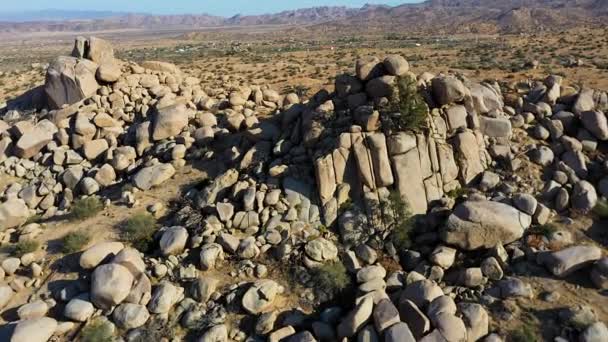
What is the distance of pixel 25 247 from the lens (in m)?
14.8

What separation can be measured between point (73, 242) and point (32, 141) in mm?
7615

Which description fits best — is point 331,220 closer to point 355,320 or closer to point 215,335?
point 355,320

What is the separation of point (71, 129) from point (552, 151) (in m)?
18.6

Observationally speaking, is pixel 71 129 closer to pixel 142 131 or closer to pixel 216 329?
pixel 142 131

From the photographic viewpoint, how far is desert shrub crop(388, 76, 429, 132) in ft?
49.3

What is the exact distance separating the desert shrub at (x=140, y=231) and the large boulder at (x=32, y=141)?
301 inches

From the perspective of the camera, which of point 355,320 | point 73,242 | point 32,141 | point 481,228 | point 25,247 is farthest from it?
point 32,141

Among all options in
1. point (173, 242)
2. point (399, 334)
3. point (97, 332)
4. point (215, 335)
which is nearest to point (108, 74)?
point (173, 242)

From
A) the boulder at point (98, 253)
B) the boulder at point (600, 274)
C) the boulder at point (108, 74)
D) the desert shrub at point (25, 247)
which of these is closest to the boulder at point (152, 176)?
the boulder at point (98, 253)

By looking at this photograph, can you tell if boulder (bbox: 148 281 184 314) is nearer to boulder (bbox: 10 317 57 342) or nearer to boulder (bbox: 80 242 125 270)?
boulder (bbox: 80 242 125 270)

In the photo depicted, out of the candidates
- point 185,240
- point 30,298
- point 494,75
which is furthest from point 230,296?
point 494,75

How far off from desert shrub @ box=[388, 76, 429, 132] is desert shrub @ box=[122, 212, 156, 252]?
804 centimetres

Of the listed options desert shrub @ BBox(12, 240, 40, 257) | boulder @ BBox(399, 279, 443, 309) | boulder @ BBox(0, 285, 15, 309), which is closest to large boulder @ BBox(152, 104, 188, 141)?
desert shrub @ BBox(12, 240, 40, 257)

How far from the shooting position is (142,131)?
19500mm
